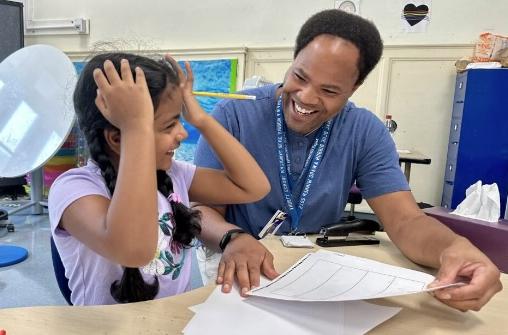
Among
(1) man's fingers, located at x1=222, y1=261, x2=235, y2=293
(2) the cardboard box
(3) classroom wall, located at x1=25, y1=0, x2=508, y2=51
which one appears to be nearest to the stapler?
(1) man's fingers, located at x1=222, y1=261, x2=235, y2=293

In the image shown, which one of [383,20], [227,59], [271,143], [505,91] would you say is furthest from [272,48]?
[271,143]

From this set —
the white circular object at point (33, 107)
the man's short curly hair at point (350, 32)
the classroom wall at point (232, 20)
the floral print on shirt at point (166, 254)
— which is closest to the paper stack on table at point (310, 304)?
the floral print on shirt at point (166, 254)

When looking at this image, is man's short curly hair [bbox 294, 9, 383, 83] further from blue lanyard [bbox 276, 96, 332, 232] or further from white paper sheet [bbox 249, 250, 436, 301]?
white paper sheet [bbox 249, 250, 436, 301]

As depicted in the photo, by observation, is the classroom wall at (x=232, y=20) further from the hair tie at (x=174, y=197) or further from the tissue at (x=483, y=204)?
the hair tie at (x=174, y=197)

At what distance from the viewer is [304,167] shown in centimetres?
117

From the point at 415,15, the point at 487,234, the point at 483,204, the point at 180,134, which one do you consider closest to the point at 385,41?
the point at 415,15

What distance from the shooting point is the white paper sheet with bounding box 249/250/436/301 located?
65cm

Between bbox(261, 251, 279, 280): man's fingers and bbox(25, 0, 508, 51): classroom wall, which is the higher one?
bbox(25, 0, 508, 51): classroom wall

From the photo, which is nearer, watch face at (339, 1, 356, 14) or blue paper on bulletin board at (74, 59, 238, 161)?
watch face at (339, 1, 356, 14)

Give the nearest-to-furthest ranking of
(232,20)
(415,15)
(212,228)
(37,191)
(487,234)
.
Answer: (212,228) → (487,234) → (415,15) → (37,191) → (232,20)

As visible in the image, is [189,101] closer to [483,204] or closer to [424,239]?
[424,239]

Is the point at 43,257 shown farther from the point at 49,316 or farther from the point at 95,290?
the point at 49,316

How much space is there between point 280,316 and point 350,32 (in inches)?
30.9

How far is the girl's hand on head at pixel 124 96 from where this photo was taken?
64 cm
